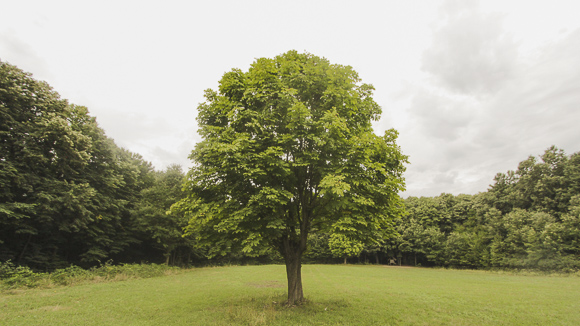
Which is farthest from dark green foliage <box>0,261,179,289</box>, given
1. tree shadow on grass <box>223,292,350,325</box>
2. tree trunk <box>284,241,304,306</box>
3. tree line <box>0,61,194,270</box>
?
tree trunk <box>284,241,304,306</box>

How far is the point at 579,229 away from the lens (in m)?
37.6

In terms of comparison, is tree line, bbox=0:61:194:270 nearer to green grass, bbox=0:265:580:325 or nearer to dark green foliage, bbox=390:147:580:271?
A: green grass, bbox=0:265:580:325

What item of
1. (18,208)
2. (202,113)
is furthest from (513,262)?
(18,208)

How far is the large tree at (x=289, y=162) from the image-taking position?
33.2ft

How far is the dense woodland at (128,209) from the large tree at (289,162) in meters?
1.78

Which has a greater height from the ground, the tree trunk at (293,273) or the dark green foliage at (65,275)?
the tree trunk at (293,273)

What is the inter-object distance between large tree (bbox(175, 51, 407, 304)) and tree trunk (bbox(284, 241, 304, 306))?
5 centimetres

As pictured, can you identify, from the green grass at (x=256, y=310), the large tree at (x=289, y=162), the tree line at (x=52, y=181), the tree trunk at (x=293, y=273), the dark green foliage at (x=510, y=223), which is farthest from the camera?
the dark green foliage at (x=510, y=223)

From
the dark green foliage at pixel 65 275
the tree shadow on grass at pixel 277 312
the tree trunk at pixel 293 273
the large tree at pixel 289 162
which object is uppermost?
the large tree at pixel 289 162

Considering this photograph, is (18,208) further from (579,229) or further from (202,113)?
(579,229)

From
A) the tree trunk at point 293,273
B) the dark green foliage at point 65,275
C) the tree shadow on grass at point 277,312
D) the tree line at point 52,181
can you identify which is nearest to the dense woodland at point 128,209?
the tree line at point 52,181

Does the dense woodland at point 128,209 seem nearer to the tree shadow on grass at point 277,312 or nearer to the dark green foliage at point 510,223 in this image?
the dark green foliage at point 510,223

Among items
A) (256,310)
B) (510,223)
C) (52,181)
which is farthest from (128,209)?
(510,223)

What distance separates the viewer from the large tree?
Answer: 33.2 feet
